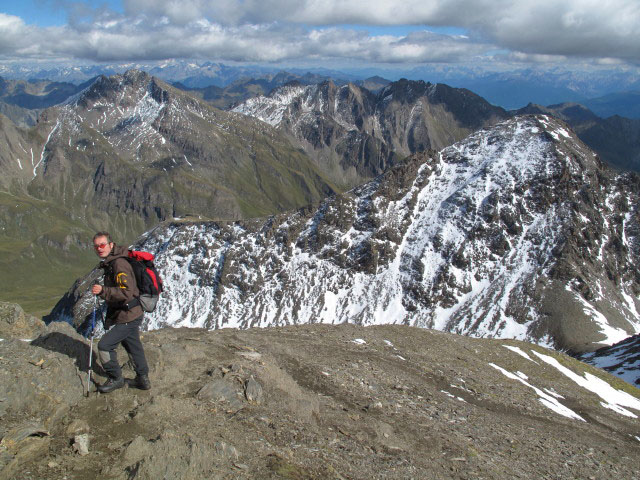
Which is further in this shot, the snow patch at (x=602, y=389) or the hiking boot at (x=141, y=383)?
the snow patch at (x=602, y=389)

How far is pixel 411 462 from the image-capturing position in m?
14.1

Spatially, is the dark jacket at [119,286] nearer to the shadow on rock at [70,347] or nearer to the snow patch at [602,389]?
the shadow on rock at [70,347]

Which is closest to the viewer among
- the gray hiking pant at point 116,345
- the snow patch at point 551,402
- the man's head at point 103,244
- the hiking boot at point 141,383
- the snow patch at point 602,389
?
the man's head at point 103,244

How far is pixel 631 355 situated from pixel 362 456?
309 ft

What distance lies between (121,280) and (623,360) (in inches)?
3814

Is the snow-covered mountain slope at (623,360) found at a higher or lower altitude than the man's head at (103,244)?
lower

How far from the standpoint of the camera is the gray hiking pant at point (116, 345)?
47.3 feet

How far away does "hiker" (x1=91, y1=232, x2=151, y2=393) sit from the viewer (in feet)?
46.4

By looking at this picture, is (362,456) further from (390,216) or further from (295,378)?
(390,216)

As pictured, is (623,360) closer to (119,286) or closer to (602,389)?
(602,389)

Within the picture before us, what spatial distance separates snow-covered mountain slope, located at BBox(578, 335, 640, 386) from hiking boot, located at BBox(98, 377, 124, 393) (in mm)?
79757

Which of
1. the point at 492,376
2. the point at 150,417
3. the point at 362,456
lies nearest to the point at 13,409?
the point at 150,417

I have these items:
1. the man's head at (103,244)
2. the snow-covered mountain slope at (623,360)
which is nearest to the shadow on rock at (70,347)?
the man's head at (103,244)

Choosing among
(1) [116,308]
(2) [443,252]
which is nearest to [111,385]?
(1) [116,308]
